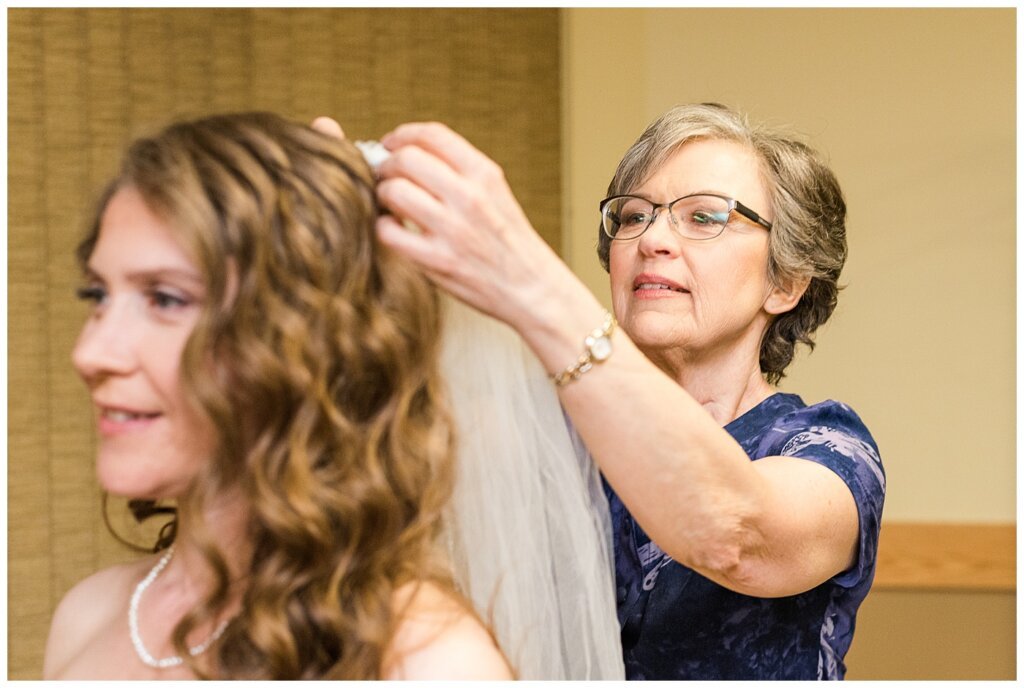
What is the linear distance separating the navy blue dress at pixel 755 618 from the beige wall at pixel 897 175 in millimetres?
1662

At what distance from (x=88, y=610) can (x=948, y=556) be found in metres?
2.61

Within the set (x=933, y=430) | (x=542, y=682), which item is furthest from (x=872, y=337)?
(x=542, y=682)

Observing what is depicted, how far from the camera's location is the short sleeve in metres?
1.42

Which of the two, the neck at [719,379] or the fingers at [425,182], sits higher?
the fingers at [425,182]

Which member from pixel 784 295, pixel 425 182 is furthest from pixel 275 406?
pixel 784 295

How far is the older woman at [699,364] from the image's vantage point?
3.47 feet

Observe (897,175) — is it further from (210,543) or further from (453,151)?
(210,543)

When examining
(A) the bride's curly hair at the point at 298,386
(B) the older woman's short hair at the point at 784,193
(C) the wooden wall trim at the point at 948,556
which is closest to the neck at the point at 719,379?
(B) the older woman's short hair at the point at 784,193

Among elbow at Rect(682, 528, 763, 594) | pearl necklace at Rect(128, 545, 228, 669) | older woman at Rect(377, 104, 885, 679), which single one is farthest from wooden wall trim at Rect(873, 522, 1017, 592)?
pearl necklace at Rect(128, 545, 228, 669)

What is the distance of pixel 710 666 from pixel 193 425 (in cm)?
81

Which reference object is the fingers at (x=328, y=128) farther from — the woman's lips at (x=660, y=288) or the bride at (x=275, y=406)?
the woman's lips at (x=660, y=288)

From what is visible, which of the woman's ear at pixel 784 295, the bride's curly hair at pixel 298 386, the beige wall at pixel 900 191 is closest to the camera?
the bride's curly hair at pixel 298 386

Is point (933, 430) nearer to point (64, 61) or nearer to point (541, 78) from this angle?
point (541, 78)

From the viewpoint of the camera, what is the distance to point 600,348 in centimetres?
110
